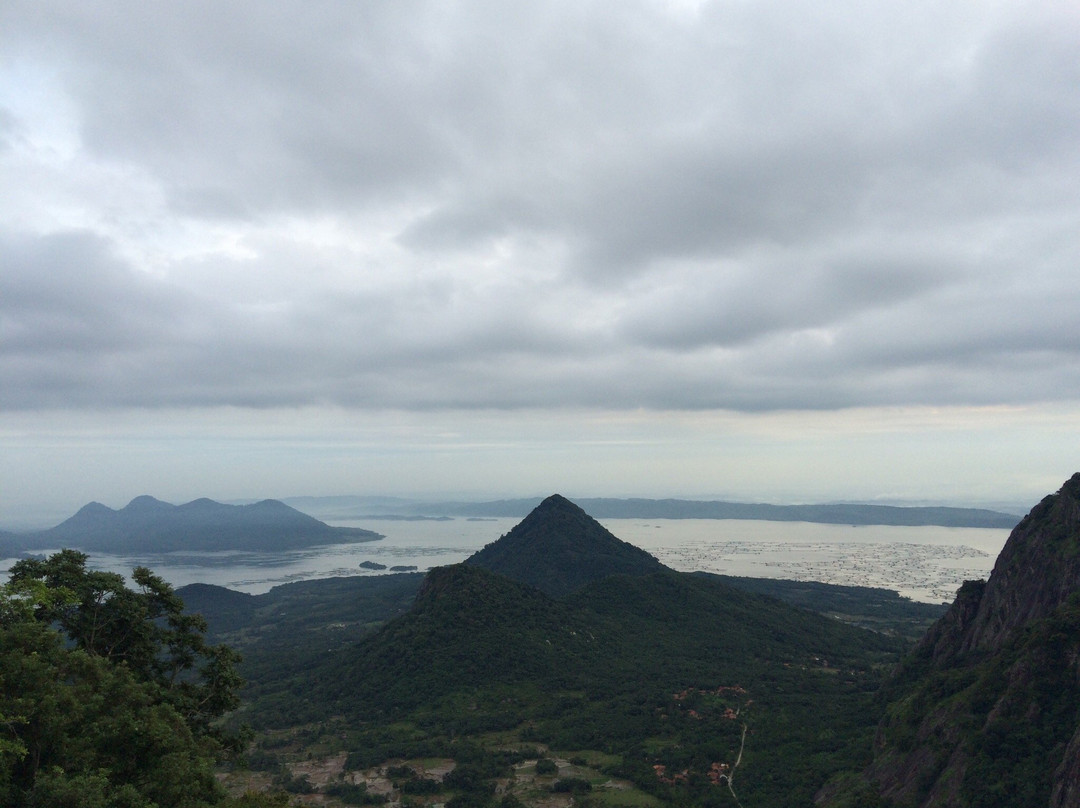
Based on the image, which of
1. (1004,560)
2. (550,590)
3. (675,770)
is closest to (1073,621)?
(1004,560)

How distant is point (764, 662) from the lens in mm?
117125

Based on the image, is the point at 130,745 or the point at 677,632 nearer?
the point at 130,745

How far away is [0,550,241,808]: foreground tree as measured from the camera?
2286 cm

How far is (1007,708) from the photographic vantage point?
53.0 metres

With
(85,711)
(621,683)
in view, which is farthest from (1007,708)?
(85,711)

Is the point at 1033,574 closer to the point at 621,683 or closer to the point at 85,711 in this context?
the point at 621,683

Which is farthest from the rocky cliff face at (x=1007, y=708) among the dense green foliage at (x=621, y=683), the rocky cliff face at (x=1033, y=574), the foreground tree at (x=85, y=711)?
the foreground tree at (x=85, y=711)

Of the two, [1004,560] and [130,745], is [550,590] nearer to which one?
[1004,560]

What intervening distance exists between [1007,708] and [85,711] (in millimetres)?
68266

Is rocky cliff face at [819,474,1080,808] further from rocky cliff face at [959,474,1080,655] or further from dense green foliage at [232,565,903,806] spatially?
dense green foliage at [232,565,903,806]

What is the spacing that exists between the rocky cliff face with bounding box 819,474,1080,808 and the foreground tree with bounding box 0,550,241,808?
55.4m

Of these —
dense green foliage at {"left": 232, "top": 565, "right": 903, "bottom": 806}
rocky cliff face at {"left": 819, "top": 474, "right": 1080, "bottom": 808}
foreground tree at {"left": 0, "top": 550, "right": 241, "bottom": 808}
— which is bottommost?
dense green foliage at {"left": 232, "top": 565, "right": 903, "bottom": 806}

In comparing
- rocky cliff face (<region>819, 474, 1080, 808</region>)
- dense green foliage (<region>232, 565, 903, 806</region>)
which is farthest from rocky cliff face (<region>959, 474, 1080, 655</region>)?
dense green foliage (<region>232, 565, 903, 806</region>)

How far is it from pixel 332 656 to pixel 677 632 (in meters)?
77.0
